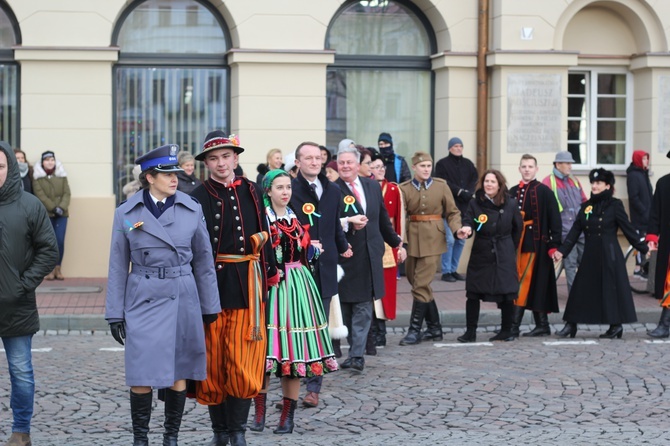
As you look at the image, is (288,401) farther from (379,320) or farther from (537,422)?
(379,320)

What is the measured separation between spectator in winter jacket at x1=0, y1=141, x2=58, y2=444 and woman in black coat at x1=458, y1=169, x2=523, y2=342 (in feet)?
17.5

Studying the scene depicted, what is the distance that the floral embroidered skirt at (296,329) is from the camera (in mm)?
7629

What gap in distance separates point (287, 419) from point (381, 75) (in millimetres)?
11031

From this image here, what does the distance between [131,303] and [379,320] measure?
16.6ft

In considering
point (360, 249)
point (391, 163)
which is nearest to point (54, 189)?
point (391, 163)

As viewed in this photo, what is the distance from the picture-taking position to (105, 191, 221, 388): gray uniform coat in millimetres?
6602

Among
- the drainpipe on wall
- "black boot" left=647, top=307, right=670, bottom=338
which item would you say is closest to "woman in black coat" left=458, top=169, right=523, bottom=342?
"black boot" left=647, top=307, right=670, bottom=338

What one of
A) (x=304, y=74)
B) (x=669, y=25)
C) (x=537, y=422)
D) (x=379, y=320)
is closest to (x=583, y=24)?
(x=669, y=25)

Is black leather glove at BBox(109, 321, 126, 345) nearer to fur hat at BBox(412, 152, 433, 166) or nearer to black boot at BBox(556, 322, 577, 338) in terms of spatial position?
fur hat at BBox(412, 152, 433, 166)

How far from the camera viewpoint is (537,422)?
7.90 meters

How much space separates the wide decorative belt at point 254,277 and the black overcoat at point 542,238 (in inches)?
215

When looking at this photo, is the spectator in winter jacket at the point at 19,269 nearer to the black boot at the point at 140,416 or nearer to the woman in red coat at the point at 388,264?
the black boot at the point at 140,416

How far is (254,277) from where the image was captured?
725 cm

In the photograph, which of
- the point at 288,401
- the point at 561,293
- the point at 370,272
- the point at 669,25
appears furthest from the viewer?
the point at 669,25
